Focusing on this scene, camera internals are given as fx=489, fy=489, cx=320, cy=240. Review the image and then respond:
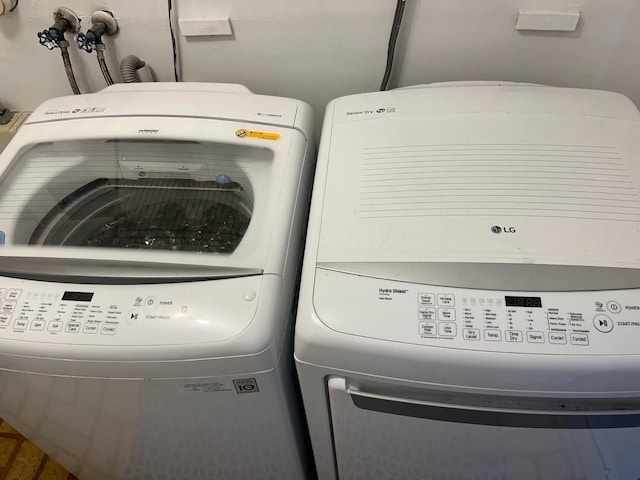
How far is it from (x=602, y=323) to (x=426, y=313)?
0.77 feet

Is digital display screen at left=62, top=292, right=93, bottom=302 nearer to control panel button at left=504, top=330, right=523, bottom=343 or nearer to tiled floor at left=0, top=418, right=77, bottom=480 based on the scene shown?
control panel button at left=504, top=330, right=523, bottom=343

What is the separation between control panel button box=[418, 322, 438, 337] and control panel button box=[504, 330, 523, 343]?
0.09m

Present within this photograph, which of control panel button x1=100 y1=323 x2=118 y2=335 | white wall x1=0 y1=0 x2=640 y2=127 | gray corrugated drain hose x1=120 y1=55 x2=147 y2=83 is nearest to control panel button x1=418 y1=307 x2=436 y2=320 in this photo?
control panel button x1=100 y1=323 x2=118 y2=335

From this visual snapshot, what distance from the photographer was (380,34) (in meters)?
1.12

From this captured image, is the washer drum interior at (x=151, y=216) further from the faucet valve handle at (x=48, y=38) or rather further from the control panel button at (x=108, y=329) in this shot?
the faucet valve handle at (x=48, y=38)

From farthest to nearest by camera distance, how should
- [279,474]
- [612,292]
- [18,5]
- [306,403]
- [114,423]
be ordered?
[18,5] < [279,474] < [114,423] < [306,403] < [612,292]

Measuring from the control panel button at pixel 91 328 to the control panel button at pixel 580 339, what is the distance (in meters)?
0.68

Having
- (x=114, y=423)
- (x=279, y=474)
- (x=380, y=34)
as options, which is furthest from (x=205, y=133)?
(x=279, y=474)

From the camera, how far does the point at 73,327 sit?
2.42ft

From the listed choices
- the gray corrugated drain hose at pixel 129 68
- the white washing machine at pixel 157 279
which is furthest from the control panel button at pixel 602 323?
the gray corrugated drain hose at pixel 129 68

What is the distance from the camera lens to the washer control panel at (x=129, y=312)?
72 cm

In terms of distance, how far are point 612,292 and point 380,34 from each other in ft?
2.45

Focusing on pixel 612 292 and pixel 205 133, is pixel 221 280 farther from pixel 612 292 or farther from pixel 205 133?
pixel 612 292

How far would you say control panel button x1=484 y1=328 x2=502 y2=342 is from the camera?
0.66 meters
